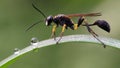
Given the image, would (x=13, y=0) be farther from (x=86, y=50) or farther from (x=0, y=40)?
(x=86, y=50)

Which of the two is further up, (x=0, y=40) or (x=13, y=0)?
(x=13, y=0)

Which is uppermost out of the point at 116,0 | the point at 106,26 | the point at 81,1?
the point at 81,1

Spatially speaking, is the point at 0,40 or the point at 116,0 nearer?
the point at 116,0

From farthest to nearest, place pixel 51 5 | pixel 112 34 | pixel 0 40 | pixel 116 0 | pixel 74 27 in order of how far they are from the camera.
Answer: pixel 51 5, pixel 0 40, pixel 116 0, pixel 112 34, pixel 74 27

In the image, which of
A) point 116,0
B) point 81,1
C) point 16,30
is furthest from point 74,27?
point 16,30

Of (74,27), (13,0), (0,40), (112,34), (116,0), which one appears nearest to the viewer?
(74,27)

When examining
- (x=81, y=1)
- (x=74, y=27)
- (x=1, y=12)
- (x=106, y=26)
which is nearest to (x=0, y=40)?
(x=1, y=12)
